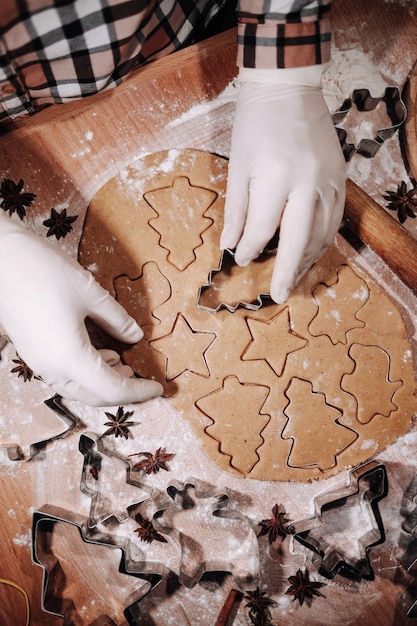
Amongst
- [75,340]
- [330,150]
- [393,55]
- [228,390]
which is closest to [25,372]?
[75,340]

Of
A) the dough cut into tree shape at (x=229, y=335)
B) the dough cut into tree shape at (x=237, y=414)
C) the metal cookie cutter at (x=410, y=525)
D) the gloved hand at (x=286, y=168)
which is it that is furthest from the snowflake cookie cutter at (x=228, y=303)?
the metal cookie cutter at (x=410, y=525)

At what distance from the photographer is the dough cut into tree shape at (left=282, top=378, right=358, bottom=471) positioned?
1486 millimetres

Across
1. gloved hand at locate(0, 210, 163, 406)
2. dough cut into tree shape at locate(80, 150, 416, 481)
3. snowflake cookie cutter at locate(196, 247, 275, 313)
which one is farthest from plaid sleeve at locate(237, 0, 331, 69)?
gloved hand at locate(0, 210, 163, 406)

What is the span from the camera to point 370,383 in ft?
4.92

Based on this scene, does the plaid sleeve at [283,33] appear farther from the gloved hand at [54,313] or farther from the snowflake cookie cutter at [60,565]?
the snowflake cookie cutter at [60,565]

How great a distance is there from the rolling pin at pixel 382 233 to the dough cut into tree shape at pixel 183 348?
0.58 metres

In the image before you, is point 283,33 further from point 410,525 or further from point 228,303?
point 410,525

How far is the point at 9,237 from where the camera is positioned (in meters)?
1.28

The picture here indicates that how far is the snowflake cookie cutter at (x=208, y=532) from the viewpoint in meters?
1.46

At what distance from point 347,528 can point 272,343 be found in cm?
65

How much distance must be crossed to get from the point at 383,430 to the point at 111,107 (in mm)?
1351

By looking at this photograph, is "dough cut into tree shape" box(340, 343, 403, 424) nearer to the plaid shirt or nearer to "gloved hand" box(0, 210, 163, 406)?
"gloved hand" box(0, 210, 163, 406)

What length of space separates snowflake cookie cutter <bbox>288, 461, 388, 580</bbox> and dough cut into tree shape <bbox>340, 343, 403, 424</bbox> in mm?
170

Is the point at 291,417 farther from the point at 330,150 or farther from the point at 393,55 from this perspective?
→ the point at 393,55
